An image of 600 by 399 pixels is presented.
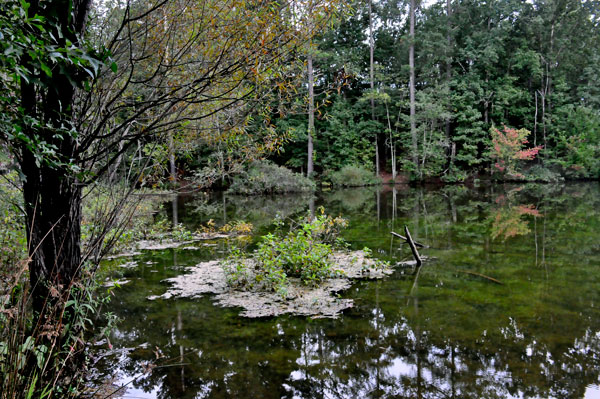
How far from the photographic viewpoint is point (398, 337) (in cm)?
423

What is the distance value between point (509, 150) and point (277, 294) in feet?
79.8

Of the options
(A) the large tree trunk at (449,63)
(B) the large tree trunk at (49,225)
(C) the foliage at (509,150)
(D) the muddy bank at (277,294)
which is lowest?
(D) the muddy bank at (277,294)

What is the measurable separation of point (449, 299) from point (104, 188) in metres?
4.45

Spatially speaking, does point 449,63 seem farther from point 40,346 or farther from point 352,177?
point 40,346

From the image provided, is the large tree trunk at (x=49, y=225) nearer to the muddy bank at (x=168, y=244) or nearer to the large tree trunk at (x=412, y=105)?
the muddy bank at (x=168, y=244)

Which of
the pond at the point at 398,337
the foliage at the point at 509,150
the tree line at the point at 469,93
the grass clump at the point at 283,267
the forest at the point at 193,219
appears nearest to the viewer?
the forest at the point at 193,219

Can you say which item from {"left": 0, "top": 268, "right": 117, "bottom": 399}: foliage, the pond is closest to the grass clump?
the pond

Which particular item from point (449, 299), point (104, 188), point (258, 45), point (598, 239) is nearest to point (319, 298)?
point (449, 299)

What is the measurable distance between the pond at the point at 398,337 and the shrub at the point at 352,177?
742 inches

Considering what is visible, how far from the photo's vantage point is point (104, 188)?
123 inches

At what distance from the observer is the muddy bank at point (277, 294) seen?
4.98 metres

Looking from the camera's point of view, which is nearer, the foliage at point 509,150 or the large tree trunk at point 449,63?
the foliage at point 509,150

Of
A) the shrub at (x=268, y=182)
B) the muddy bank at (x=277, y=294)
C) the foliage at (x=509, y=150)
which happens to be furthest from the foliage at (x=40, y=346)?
the foliage at (x=509, y=150)

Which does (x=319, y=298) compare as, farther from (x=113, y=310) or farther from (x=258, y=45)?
(x=258, y=45)
